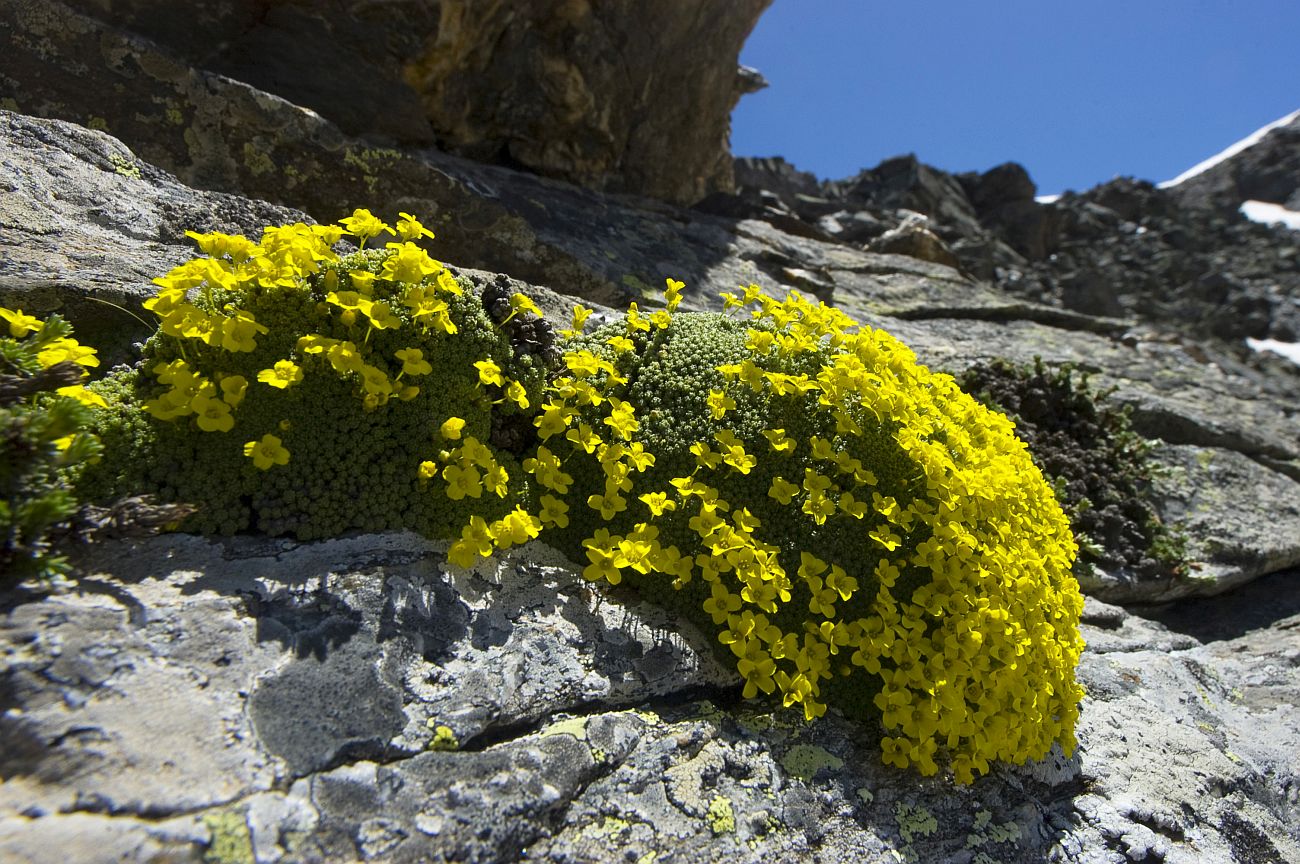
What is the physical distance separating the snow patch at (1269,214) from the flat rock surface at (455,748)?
1651 inches

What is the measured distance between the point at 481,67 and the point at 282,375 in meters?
6.93

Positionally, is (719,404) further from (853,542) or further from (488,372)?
(488,372)

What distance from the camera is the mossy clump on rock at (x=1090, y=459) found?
6.73 m

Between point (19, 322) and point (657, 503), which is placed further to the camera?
point (657, 503)

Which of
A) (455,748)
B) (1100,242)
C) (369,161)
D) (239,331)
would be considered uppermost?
(1100,242)

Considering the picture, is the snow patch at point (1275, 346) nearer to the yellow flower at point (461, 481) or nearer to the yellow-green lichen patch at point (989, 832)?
the yellow-green lichen patch at point (989, 832)

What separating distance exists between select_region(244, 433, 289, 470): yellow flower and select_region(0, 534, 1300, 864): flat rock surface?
32 centimetres

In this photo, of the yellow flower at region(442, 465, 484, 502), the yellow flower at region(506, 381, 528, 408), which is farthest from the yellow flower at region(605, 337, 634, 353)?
the yellow flower at region(442, 465, 484, 502)

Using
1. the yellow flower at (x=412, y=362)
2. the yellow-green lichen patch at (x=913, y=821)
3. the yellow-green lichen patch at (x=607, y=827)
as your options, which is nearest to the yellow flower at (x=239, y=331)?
the yellow flower at (x=412, y=362)

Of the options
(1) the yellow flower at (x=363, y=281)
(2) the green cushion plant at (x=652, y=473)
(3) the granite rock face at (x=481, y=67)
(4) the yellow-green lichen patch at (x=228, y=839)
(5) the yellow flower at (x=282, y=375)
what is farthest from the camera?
(3) the granite rock face at (x=481, y=67)

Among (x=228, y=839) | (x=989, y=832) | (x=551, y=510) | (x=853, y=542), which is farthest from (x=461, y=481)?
(x=989, y=832)

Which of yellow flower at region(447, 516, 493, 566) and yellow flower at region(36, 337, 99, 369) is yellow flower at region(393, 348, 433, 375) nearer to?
yellow flower at region(447, 516, 493, 566)

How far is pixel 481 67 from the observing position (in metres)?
9.29

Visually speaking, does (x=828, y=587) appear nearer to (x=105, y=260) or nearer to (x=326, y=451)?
(x=326, y=451)
